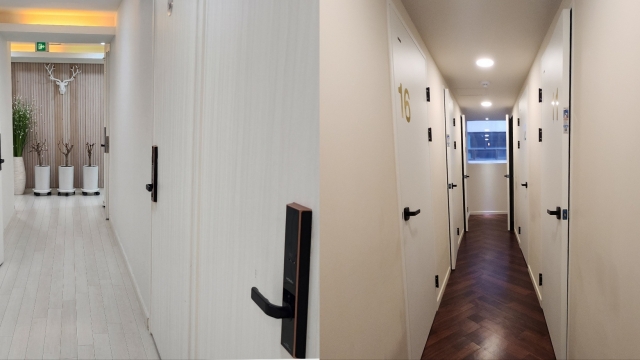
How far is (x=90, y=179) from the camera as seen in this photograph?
32.8ft

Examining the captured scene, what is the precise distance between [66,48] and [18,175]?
2760 millimetres

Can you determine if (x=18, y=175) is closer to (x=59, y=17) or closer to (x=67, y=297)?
(x=59, y=17)

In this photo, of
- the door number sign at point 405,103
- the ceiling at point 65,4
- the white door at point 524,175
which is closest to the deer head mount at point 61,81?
the ceiling at point 65,4

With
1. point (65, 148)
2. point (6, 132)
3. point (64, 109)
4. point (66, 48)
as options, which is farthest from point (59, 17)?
point (65, 148)

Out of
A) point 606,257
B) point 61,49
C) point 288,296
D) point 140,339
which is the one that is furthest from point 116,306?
point 61,49

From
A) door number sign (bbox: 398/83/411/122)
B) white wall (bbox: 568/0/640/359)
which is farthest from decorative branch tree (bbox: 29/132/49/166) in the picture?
white wall (bbox: 568/0/640/359)

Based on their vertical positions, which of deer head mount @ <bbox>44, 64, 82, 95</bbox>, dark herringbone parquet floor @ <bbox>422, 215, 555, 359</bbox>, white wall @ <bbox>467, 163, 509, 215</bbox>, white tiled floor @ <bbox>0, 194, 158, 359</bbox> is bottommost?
dark herringbone parquet floor @ <bbox>422, 215, 555, 359</bbox>

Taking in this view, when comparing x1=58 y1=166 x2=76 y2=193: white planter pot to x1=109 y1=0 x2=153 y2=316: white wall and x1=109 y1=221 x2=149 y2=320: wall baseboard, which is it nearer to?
x1=109 y1=0 x2=153 y2=316: white wall

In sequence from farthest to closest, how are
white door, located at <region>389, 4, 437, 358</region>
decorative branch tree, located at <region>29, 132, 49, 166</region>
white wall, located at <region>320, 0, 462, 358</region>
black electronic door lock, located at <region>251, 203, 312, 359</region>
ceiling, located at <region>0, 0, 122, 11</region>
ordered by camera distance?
decorative branch tree, located at <region>29, 132, 49, 166</region> < ceiling, located at <region>0, 0, 122, 11</region> < white door, located at <region>389, 4, 437, 358</region> < white wall, located at <region>320, 0, 462, 358</region> < black electronic door lock, located at <region>251, 203, 312, 359</region>

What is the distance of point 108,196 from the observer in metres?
7.16

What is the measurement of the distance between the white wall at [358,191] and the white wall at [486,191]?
8.81 meters

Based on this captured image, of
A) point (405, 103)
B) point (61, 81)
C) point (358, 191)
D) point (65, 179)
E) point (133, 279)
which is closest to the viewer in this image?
point (358, 191)

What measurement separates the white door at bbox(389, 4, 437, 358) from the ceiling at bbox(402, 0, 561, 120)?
9.4 inches

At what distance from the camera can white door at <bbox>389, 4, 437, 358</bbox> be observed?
248cm
